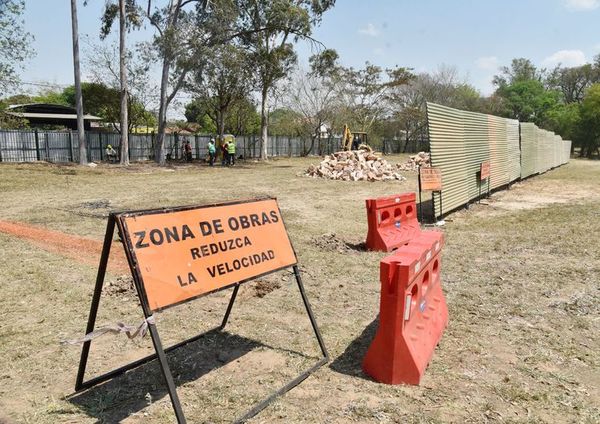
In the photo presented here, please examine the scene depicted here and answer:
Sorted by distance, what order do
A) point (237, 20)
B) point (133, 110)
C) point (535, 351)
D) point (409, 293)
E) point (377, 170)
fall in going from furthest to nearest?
point (133, 110) → point (237, 20) → point (377, 170) → point (535, 351) → point (409, 293)

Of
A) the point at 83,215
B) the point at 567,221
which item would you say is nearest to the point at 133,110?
the point at 83,215

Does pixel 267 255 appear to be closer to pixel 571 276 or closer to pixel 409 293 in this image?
pixel 409 293

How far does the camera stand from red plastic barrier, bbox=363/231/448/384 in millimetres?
3244

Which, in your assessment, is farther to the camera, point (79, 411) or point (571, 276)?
point (571, 276)

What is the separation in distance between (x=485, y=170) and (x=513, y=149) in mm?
5216

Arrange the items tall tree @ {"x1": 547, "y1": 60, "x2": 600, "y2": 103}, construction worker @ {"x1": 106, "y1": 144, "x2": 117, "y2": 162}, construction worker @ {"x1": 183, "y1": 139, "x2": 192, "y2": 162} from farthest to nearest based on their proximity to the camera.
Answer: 1. tall tree @ {"x1": 547, "y1": 60, "x2": 600, "y2": 103}
2. construction worker @ {"x1": 183, "y1": 139, "x2": 192, "y2": 162}
3. construction worker @ {"x1": 106, "y1": 144, "x2": 117, "y2": 162}

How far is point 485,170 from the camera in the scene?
42.8 ft

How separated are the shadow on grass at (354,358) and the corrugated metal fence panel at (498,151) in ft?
36.8

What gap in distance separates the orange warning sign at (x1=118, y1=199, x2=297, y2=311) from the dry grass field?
2.86ft

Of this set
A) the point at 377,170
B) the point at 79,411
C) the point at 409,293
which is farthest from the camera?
the point at 377,170

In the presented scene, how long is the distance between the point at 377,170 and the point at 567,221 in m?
12.1

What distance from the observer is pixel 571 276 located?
19.8 feet

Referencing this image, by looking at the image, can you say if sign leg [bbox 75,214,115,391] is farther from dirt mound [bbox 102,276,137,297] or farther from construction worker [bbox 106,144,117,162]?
construction worker [bbox 106,144,117,162]

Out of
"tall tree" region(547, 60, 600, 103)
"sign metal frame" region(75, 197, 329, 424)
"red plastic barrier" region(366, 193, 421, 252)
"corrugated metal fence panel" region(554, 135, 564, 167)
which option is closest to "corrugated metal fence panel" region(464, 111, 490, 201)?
"red plastic barrier" region(366, 193, 421, 252)
